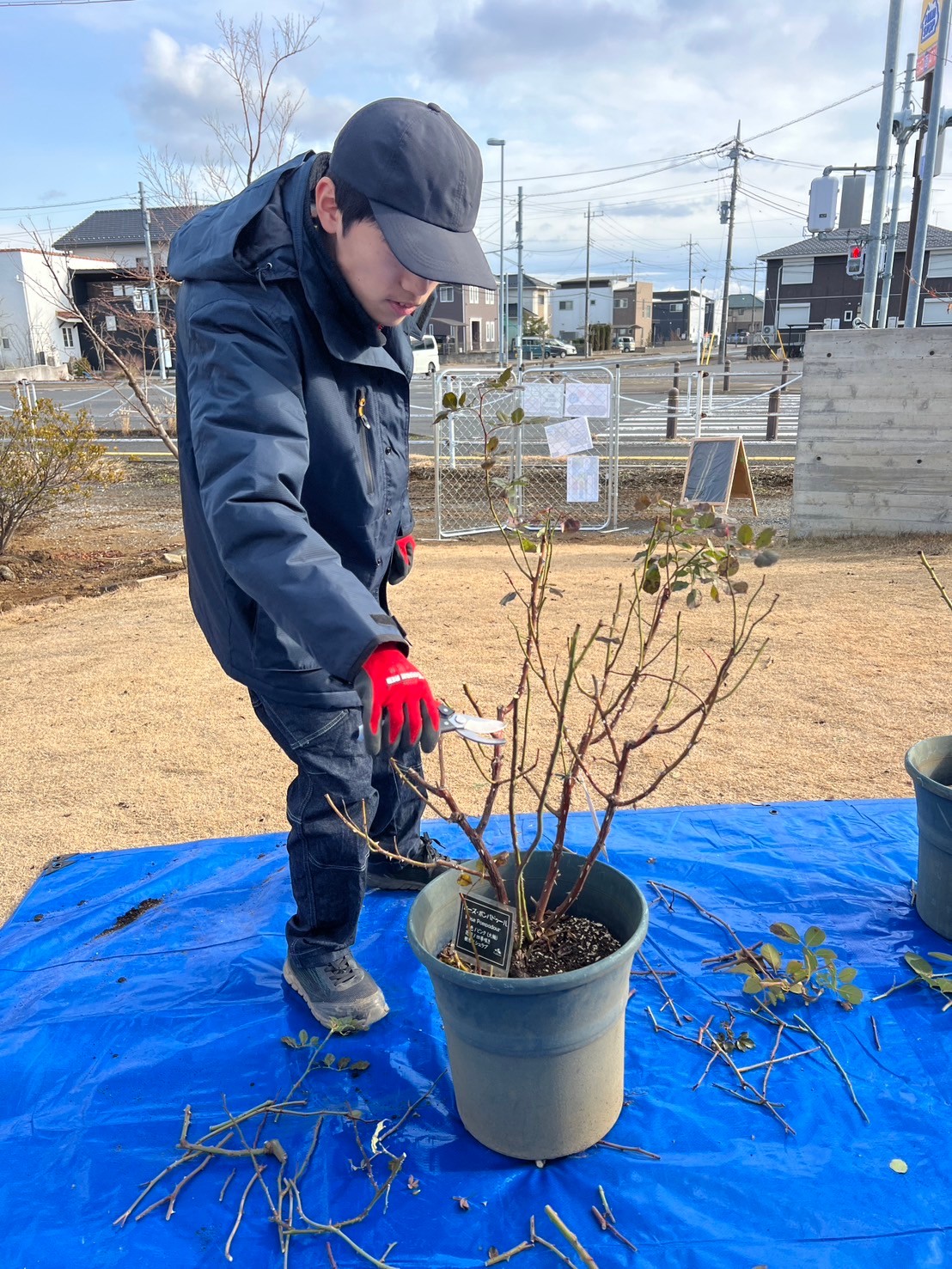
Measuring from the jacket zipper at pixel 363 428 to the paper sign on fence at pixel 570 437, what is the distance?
20.0 feet

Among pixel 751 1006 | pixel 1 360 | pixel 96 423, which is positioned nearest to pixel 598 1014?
pixel 751 1006

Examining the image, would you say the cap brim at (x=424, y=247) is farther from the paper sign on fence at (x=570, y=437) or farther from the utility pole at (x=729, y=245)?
the utility pole at (x=729, y=245)

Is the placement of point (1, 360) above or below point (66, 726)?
above

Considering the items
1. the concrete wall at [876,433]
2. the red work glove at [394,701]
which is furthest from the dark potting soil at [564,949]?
the concrete wall at [876,433]

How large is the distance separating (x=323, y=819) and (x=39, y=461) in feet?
20.2

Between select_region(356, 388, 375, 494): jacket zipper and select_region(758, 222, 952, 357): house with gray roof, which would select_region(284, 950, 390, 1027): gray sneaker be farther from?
select_region(758, 222, 952, 357): house with gray roof

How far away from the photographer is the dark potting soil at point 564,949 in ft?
5.23

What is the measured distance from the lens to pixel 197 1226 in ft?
4.86

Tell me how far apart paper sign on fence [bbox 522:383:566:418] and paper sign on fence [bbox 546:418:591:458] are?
0.39 ft

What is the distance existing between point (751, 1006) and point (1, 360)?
45.2 meters

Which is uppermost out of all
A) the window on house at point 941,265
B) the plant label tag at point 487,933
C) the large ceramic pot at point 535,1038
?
the window on house at point 941,265

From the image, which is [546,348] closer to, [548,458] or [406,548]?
[548,458]

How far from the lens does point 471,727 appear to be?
4.63ft

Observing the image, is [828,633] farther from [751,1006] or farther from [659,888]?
[751,1006]
